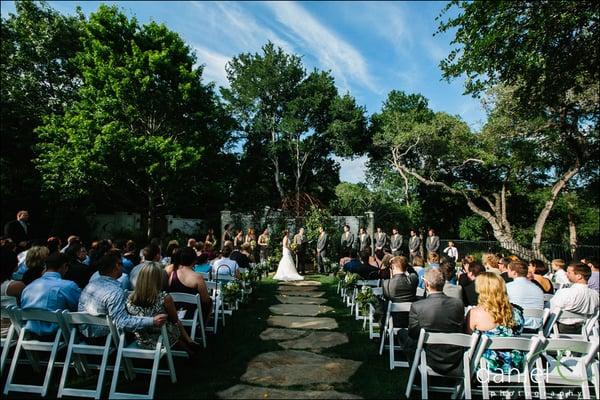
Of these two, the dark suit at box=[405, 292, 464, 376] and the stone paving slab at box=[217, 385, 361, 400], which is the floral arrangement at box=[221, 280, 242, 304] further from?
the dark suit at box=[405, 292, 464, 376]

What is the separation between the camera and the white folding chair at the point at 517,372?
3074 millimetres

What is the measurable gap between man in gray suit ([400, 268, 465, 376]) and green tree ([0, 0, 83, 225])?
19.2 meters

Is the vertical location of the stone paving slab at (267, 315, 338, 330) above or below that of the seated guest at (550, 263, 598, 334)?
below

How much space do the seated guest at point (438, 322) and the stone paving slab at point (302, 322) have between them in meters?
2.72

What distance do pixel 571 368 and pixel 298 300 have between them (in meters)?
6.07

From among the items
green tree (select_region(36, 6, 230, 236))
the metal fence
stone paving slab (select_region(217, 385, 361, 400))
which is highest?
green tree (select_region(36, 6, 230, 236))

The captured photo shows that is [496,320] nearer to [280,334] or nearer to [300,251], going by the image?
[280,334]

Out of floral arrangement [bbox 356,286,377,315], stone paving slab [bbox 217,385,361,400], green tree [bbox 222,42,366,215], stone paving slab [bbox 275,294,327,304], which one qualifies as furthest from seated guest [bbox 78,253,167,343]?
green tree [bbox 222,42,366,215]

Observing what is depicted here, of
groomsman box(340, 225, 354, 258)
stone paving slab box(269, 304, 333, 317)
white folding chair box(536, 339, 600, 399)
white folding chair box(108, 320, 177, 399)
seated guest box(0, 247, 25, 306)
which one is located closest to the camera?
white folding chair box(536, 339, 600, 399)

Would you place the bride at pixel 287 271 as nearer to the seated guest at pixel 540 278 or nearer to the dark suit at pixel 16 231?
the dark suit at pixel 16 231

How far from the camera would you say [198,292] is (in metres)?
5.00

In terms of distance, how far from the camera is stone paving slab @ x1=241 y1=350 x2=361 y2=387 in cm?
404

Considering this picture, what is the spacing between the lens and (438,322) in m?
3.71

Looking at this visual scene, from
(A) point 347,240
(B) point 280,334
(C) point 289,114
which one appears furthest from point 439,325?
(C) point 289,114
